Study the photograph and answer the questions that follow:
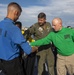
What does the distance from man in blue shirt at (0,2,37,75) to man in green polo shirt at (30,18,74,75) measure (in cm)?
167

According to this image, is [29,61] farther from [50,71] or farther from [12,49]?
[50,71]

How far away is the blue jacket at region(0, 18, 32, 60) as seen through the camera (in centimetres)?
491

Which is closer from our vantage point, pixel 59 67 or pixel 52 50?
pixel 59 67

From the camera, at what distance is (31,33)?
8305 mm

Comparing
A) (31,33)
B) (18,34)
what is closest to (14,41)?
(18,34)

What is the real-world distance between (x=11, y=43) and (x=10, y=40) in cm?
6

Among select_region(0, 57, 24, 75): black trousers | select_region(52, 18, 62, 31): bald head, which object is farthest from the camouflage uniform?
select_region(0, 57, 24, 75): black trousers

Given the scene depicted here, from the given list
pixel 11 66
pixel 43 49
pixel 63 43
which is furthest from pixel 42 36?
pixel 11 66

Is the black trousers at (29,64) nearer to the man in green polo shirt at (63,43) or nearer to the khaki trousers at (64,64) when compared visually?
the man in green polo shirt at (63,43)

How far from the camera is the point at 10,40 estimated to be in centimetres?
493

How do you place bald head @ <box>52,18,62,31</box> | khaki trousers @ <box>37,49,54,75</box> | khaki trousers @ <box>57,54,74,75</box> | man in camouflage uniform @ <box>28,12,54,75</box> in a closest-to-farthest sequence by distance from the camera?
bald head @ <box>52,18,62,31</box> < khaki trousers @ <box>57,54,74,75</box> < man in camouflage uniform @ <box>28,12,54,75</box> < khaki trousers @ <box>37,49,54,75</box>

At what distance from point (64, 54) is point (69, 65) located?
35 centimetres

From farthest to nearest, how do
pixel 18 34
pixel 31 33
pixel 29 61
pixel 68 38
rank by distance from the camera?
pixel 31 33, pixel 68 38, pixel 29 61, pixel 18 34

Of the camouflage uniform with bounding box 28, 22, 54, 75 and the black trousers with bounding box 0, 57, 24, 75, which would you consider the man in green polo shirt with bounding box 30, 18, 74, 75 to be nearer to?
the camouflage uniform with bounding box 28, 22, 54, 75
